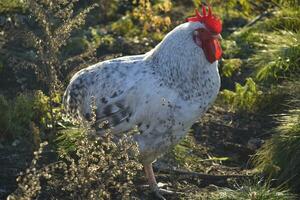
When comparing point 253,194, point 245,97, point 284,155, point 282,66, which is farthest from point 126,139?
point 282,66

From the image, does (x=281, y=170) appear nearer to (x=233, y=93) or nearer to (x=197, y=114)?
(x=197, y=114)

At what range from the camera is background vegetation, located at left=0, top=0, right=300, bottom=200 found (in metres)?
5.50

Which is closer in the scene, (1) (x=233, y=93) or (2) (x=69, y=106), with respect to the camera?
(2) (x=69, y=106)

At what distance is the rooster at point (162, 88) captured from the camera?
220 inches

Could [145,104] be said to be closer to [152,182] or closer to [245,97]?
[152,182]

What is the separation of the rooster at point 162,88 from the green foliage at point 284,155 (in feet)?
2.59

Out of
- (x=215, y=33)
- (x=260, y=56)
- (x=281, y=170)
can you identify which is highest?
(x=215, y=33)

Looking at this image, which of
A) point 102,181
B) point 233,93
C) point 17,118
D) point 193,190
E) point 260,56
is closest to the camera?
point 102,181

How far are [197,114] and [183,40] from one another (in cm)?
60

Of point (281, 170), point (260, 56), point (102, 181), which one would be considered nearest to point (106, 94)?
point (102, 181)

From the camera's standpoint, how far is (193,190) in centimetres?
604

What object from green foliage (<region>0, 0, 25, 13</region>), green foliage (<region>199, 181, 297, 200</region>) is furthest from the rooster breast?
green foliage (<region>0, 0, 25, 13</region>)

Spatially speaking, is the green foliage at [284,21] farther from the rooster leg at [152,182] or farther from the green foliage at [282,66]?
the rooster leg at [152,182]

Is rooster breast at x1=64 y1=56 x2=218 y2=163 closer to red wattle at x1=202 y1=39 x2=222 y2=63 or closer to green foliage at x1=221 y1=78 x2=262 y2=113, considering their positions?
red wattle at x1=202 y1=39 x2=222 y2=63
